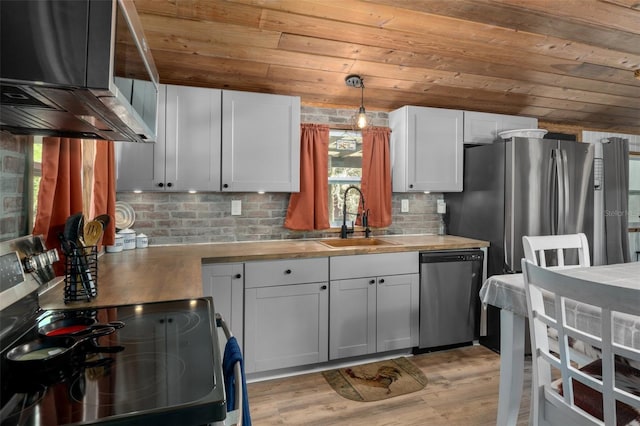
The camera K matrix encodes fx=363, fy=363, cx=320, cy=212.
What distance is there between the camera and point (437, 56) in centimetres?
279

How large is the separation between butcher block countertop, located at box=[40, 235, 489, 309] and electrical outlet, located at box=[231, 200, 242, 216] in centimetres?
27

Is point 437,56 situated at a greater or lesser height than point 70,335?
greater

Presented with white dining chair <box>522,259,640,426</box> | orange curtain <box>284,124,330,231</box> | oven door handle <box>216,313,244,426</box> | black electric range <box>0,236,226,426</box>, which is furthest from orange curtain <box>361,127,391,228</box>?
oven door handle <box>216,313,244,426</box>

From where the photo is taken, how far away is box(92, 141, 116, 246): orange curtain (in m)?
2.06

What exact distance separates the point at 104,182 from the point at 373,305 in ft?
6.61

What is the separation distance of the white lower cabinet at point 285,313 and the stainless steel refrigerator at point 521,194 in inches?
60.6

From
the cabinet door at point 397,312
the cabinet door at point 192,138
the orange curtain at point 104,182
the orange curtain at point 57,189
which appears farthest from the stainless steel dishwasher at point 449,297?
the orange curtain at point 57,189

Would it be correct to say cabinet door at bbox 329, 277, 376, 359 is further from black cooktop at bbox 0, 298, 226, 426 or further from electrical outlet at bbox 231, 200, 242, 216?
black cooktop at bbox 0, 298, 226, 426

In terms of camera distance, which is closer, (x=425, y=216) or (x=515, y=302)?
(x=515, y=302)

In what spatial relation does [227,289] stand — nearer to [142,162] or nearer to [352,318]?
[352,318]

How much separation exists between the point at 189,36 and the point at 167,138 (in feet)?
2.30

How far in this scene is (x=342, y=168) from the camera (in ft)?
11.4

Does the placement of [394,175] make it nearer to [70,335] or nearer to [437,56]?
[437,56]

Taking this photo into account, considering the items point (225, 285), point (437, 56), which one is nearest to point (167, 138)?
point (225, 285)
